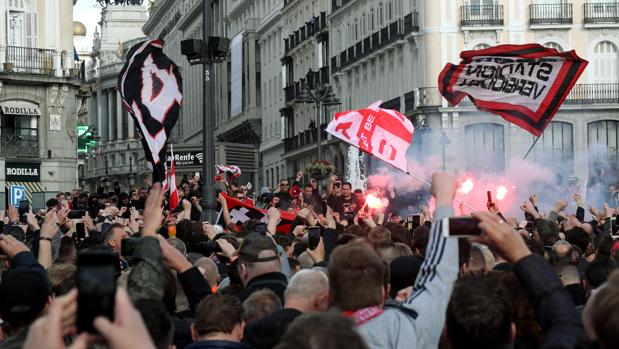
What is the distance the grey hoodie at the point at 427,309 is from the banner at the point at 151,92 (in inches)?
437

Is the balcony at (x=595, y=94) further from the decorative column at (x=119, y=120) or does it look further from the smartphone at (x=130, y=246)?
the decorative column at (x=119, y=120)

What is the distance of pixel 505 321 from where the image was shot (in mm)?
4980

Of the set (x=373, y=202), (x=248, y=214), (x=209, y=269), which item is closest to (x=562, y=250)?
(x=209, y=269)

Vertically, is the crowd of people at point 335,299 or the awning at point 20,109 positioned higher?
the awning at point 20,109

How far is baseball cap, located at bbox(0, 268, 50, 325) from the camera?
5.99 metres

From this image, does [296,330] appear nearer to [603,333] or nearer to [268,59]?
[603,333]

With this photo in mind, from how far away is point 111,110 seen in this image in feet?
536

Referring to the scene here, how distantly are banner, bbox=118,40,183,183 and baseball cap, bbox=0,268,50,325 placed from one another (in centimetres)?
1087

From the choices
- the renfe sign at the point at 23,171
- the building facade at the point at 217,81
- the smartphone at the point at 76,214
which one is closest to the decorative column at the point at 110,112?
the building facade at the point at 217,81

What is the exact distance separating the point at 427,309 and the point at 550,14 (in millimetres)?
53997

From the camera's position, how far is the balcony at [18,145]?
45.8 m

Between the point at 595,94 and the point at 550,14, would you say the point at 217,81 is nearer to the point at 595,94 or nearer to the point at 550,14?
the point at 550,14

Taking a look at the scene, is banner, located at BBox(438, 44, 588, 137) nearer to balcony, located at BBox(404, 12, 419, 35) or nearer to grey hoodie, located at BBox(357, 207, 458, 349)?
grey hoodie, located at BBox(357, 207, 458, 349)

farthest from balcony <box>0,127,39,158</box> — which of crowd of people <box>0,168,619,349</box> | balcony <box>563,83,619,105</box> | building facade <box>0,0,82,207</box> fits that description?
crowd of people <box>0,168,619,349</box>
